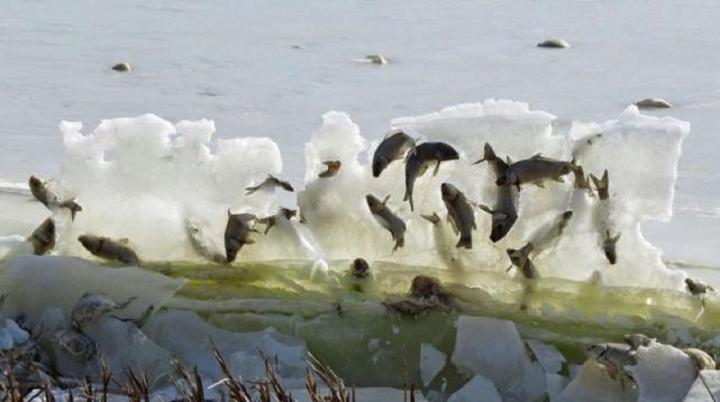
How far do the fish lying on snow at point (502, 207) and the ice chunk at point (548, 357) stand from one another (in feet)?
1.03

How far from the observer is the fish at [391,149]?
12.0ft

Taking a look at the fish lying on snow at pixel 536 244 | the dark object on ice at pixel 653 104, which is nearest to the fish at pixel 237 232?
the fish lying on snow at pixel 536 244

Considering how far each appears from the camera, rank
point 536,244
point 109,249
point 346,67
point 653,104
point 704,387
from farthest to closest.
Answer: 1. point 346,67
2. point 653,104
3. point 109,249
4. point 536,244
5. point 704,387

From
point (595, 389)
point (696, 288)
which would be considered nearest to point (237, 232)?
point (595, 389)

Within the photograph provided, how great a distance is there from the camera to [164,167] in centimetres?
396

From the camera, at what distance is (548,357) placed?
3.39 m

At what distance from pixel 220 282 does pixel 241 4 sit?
6.64 metres

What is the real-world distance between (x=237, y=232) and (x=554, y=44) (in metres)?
5.06

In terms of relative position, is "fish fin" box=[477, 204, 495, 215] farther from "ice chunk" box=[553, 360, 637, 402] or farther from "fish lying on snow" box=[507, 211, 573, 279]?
"ice chunk" box=[553, 360, 637, 402]

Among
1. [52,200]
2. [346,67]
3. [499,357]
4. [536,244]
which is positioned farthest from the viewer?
[346,67]

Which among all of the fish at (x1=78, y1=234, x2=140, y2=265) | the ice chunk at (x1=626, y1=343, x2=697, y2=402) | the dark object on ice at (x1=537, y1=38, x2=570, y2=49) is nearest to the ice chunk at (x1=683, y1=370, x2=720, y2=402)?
the ice chunk at (x1=626, y1=343, x2=697, y2=402)

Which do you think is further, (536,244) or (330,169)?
(330,169)

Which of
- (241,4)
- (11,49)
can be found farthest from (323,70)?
(241,4)

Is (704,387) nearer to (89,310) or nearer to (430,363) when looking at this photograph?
(430,363)
